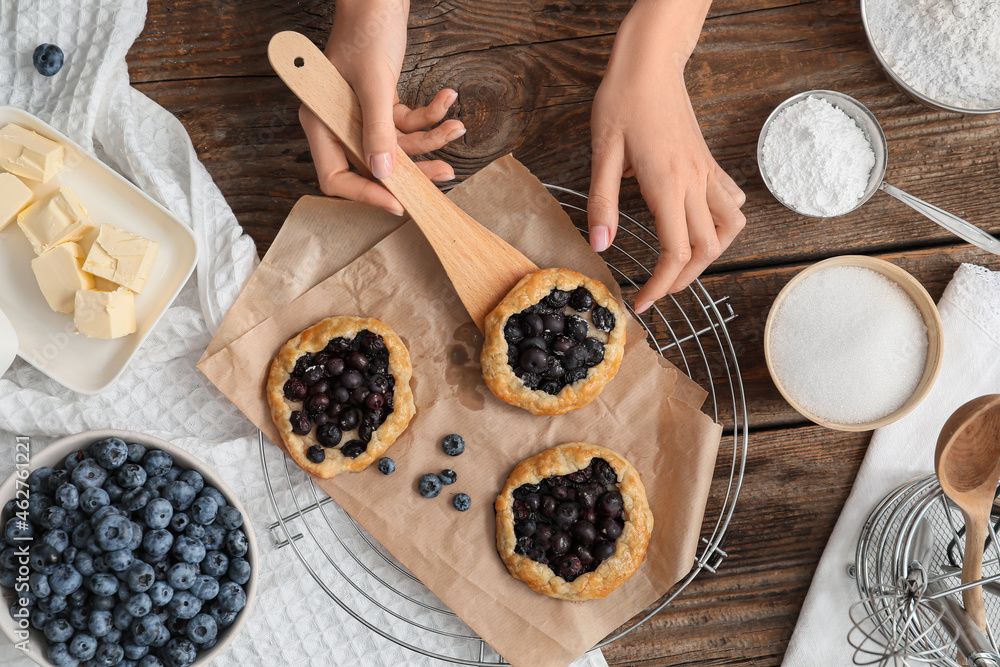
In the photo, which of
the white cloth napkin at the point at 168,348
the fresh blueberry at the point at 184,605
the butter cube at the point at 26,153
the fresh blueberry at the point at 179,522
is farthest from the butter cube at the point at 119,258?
the fresh blueberry at the point at 184,605

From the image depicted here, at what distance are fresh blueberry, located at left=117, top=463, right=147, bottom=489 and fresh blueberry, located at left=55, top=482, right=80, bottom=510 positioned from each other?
0.36 feet

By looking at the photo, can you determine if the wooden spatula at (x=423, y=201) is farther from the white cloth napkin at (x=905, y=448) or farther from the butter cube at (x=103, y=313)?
the white cloth napkin at (x=905, y=448)

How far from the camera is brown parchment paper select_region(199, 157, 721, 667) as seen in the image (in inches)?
80.4

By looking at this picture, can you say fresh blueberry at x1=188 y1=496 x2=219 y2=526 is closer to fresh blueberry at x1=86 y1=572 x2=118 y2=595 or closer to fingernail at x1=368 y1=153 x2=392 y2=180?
fresh blueberry at x1=86 y1=572 x2=118 y2=595

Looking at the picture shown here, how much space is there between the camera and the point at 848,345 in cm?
204

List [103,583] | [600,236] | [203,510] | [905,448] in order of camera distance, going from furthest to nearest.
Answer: [905,448] → [600,236] → [203,510] → [103,583]

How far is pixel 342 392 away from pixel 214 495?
455mm

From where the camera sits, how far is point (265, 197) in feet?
7.33

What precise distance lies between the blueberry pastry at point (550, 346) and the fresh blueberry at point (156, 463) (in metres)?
0.94

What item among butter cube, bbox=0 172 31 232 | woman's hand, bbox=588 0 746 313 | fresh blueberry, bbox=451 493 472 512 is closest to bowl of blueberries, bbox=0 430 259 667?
fresh blueberry, bbox=451 493 472 512

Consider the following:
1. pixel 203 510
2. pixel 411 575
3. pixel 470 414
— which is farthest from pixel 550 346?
pixel 203 510

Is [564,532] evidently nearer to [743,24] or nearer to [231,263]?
[231,263]

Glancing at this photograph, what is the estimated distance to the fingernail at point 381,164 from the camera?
74.7 inches

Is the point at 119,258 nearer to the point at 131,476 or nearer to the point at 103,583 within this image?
the point at 131,476
